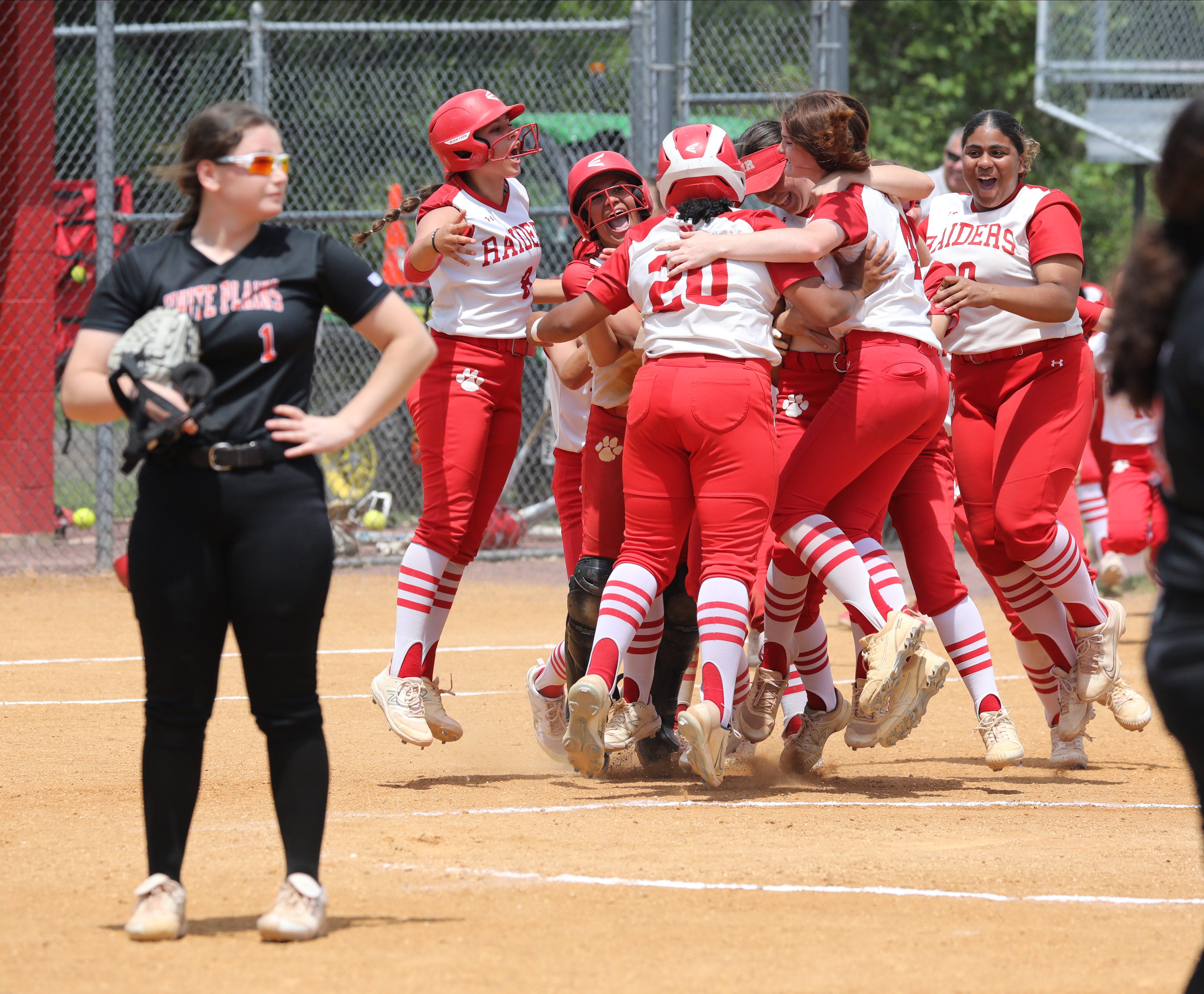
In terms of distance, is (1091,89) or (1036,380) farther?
(1091,89)

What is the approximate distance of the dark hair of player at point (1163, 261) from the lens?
2.62 m

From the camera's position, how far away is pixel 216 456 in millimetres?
3457

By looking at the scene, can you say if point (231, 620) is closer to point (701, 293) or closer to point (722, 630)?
point (722, 630)

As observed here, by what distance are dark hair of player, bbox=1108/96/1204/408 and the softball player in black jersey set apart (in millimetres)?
1651

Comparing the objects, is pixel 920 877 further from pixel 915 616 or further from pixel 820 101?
pixel 820 101

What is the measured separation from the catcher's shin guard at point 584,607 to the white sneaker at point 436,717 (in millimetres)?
490

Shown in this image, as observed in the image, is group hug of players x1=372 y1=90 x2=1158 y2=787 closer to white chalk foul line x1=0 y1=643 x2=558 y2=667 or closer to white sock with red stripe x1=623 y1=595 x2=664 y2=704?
white sock with red stripe x1=623 y1=595 x2=664 y2=704

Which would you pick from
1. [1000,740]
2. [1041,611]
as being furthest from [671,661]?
[1041,611]

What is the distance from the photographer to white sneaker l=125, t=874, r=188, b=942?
3529 millimetres

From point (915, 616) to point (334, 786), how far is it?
7.18ft

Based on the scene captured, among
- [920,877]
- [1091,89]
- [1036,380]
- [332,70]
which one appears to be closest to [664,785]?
[920,877]

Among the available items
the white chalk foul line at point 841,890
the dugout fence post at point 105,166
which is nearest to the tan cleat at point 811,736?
the white chalk foul line at point 841,890

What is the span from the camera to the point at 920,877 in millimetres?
4250

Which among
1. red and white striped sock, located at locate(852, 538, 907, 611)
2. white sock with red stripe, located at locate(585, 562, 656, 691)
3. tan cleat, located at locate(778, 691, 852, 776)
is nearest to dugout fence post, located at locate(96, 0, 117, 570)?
tan cleat, located at locate(778, 691, 852, 776)
